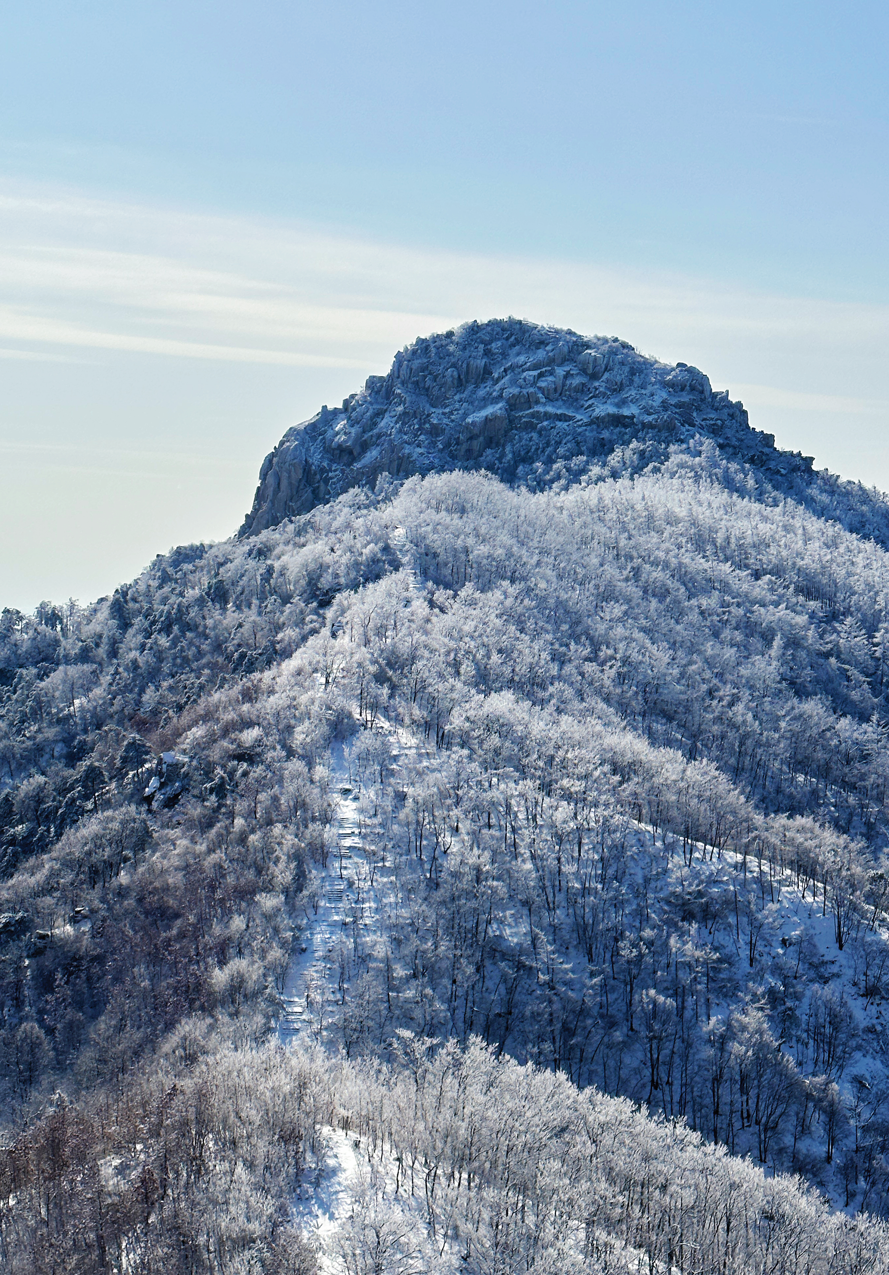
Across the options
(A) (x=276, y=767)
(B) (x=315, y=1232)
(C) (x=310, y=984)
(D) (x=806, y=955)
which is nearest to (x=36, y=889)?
(A) (x=276, y=767)

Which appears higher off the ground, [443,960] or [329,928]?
[329,928]

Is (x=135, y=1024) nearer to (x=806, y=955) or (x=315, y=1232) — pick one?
(x=315, y=1232)

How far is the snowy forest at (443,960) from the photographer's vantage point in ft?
187

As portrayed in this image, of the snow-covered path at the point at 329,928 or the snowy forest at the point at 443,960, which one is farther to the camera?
the snow-covered path at the point at 329,928

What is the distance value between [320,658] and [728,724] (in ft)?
239

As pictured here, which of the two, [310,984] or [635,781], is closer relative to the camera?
[310,984]

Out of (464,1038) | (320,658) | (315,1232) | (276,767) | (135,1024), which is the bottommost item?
(135,1024)

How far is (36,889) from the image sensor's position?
123 metres

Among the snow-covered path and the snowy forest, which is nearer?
the snowy forest

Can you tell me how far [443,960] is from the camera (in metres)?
95.9

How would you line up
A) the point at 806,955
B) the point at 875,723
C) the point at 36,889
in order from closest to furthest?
the point at 806,955
the point at 36,889
the point at 875,723

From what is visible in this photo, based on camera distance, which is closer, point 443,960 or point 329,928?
point 443,960

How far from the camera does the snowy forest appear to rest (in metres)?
56.9

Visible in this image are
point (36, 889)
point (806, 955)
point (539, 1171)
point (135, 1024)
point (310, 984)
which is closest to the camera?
point (539, 1171)
